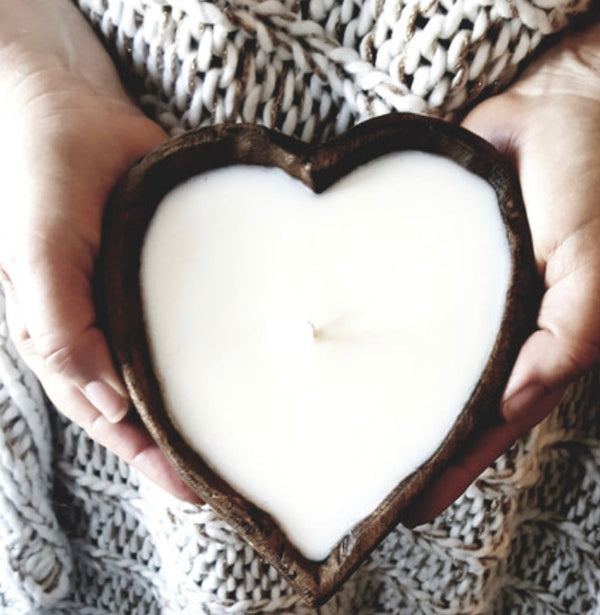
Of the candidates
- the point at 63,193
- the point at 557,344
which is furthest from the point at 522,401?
the point at 63,193

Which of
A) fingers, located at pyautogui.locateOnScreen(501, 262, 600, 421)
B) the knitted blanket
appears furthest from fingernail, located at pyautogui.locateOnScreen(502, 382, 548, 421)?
the knitted blanket

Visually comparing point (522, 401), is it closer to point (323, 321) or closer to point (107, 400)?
point (323, 321)

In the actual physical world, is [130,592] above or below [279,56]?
below

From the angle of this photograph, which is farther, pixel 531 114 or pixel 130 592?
pixel 130 592

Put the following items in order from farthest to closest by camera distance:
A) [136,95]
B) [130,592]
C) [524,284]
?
[130,592], [136,95], [524,284]

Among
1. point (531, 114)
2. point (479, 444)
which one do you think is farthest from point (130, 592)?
point (531, 114)

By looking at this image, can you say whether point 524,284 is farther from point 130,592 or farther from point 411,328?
point 130,592
